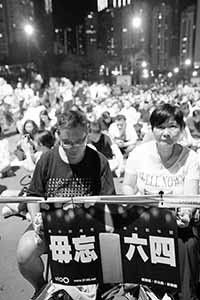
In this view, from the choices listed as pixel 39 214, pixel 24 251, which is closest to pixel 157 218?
pixel 39 214

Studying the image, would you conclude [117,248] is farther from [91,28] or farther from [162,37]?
[162,37]

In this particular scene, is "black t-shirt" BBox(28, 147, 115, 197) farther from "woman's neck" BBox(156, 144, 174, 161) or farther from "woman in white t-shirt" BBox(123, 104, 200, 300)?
"woman's neck" BBox(156, 144, 174, 161)

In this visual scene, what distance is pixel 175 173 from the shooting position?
2.62 meters

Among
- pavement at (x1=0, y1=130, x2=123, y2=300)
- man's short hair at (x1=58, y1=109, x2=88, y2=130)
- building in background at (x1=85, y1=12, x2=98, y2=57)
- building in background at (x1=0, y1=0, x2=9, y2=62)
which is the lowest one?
pavement at (x1=0, y1=130, x2=123, y2=300)

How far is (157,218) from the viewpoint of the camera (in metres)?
2.19

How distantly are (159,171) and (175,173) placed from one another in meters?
0.12

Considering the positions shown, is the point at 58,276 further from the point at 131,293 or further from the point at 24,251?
the point at 131,293

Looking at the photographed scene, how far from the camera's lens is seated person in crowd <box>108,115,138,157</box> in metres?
7.68

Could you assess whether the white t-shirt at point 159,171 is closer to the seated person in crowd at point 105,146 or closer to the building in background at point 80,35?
the seated person in crowd at point 105,146

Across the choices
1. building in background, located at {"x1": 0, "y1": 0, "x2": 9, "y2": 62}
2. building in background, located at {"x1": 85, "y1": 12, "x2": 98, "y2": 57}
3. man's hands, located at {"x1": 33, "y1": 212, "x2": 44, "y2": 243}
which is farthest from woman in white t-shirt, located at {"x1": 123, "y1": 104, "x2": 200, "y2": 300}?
building in background, located at {"x1": 0, "y1": 0, "x2": 9, "y2": 62}

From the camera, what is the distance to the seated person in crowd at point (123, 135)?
7.68 metres

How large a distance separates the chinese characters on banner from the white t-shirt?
0.48 meters

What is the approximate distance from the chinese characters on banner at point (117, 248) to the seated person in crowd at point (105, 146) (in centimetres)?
356

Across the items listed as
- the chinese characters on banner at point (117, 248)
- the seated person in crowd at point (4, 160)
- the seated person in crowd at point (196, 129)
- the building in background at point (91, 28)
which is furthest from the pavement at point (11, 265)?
the seated person in crowd at point (196, 129)
